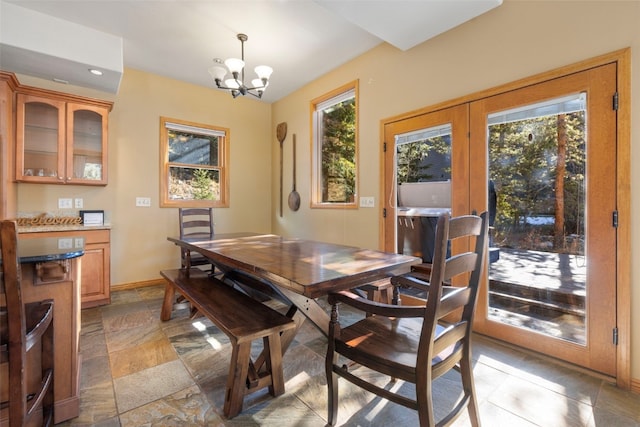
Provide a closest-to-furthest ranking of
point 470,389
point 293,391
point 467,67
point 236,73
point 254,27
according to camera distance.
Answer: point 470,389, point 293,391, point 467,67, point 236,73, point 254,27

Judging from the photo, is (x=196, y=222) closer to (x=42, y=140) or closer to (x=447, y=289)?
(x=42, y=140)

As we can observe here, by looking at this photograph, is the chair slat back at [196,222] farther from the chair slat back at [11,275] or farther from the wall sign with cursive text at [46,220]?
the chair slat back at [11,275]

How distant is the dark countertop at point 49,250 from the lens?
→ 1.27 m

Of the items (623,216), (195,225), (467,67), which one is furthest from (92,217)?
(623,216)

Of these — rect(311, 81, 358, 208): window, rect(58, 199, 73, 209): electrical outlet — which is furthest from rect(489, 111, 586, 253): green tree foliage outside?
rect(58, 199, 73, 209): electrical outlet

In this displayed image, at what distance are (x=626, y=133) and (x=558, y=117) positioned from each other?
415 millimetres

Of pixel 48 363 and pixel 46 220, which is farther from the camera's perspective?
pixel 46 220

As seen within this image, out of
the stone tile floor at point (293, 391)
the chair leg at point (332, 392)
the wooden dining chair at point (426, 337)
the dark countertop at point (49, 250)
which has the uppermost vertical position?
the dark countertop at point (49, 250)

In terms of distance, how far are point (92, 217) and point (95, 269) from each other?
0.66 meters

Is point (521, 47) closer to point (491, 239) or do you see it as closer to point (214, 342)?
point (491, 239)

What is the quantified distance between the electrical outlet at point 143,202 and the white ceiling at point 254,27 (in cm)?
152

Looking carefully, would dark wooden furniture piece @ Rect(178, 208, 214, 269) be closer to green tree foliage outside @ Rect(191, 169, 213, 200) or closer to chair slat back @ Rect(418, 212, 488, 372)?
green tree foliage outside @ Rect(191, 169, 213, 200)

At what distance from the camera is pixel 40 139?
10.2 feet

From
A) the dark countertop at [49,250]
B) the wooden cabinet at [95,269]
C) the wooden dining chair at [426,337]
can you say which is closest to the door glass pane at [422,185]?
the wooden dining chair at [426,337]
